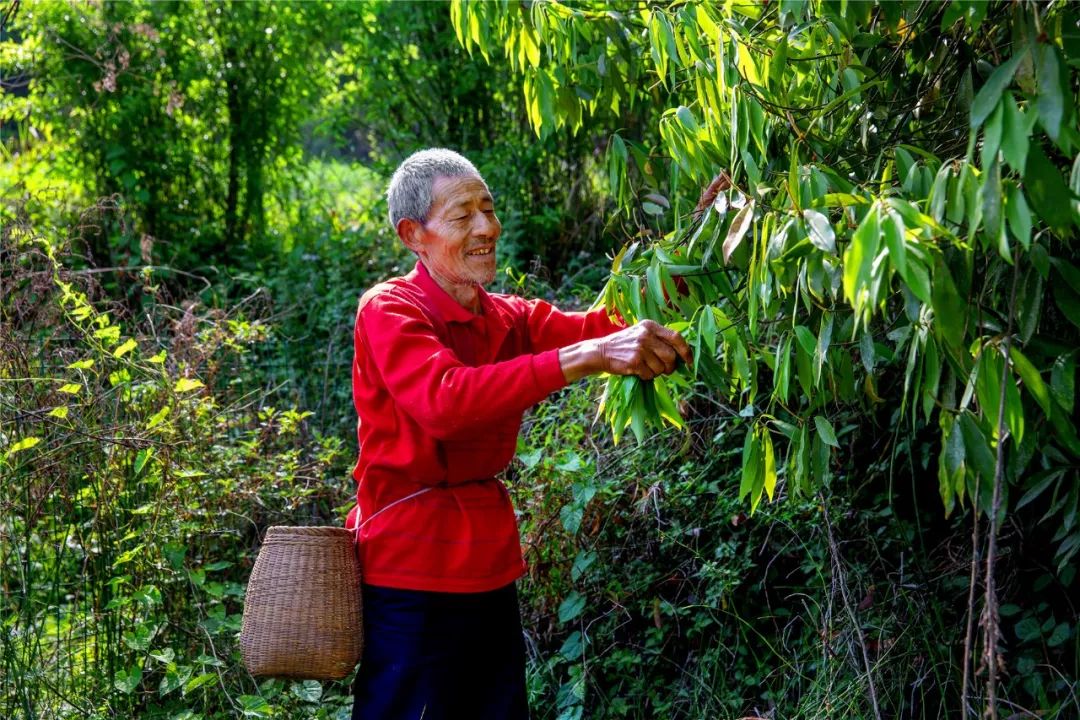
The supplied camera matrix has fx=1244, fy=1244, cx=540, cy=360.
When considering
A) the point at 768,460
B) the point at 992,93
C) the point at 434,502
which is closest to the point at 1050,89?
the point at 992,93

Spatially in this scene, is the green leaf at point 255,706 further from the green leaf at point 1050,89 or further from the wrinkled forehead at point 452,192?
the green leaf at point 1050,89

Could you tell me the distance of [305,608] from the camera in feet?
9.47

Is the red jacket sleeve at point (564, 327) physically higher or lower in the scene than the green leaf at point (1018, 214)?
lower

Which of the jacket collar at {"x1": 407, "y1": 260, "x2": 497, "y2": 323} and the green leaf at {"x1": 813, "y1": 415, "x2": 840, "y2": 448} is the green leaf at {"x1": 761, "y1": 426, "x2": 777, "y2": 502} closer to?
the green leaf at {"x1": 813, "y1": 415, "x2": 840, "y2": 448}

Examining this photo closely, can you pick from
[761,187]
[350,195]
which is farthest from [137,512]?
[350,195]

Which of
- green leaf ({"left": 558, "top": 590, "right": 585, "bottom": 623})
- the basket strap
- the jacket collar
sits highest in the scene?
the jacket collar

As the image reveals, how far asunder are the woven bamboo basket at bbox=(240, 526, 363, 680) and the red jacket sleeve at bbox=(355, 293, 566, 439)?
17.2 inches

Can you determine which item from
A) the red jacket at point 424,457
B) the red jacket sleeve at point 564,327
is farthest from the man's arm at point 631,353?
the red jacket sleeve at point 564,327

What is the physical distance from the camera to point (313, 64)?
789 centimetres

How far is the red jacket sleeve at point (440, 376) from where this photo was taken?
8.39 ft

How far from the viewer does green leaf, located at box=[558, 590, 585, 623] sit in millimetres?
3949

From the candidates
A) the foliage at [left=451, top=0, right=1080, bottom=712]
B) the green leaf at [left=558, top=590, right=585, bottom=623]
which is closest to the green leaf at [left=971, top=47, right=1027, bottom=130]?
the foliage at [left=451, top=0, right=1080, bottom=712]

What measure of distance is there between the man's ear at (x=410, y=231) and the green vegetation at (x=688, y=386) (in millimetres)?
496

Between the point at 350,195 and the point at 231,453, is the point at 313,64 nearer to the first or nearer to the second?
the point at 350,195
